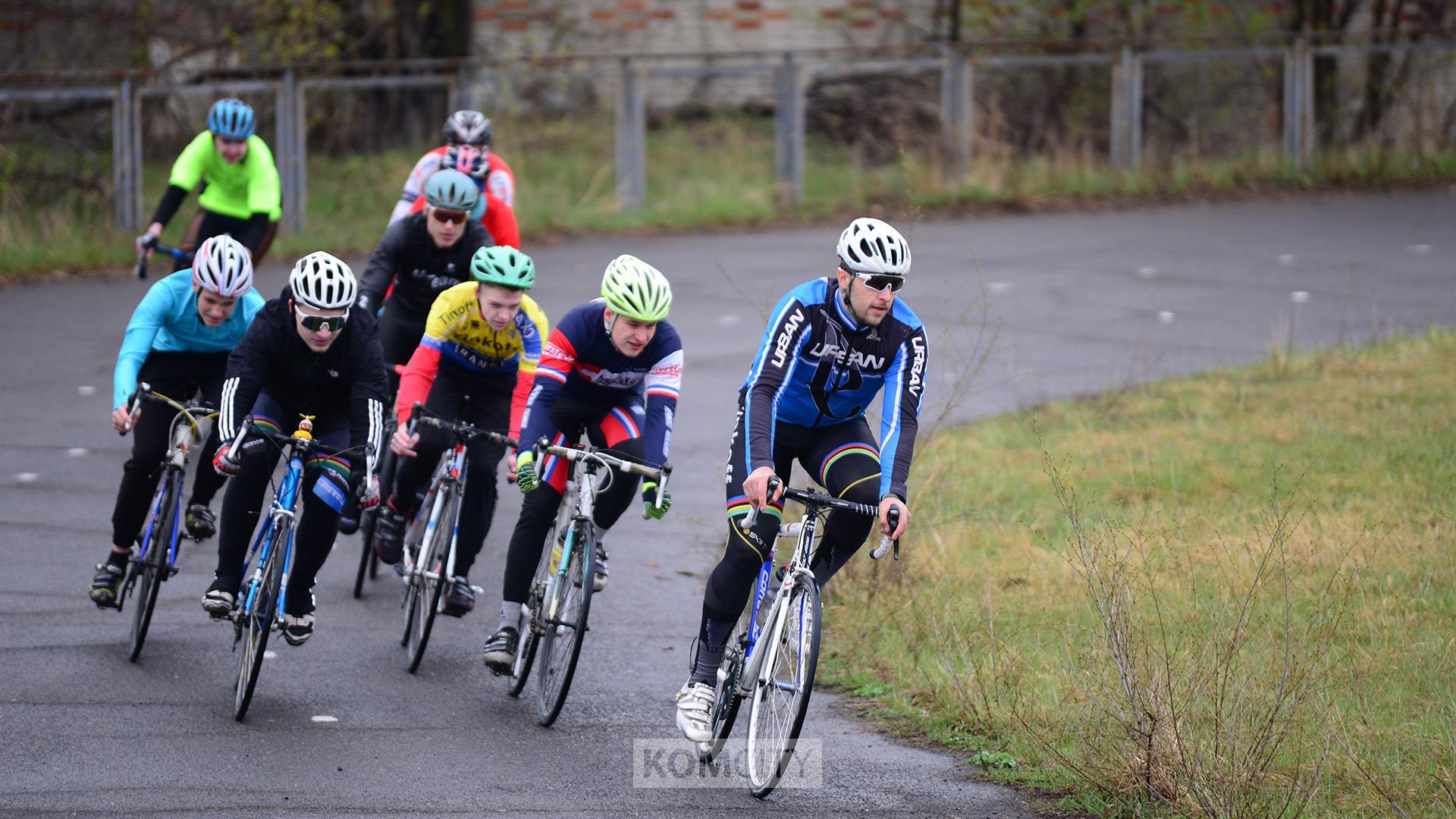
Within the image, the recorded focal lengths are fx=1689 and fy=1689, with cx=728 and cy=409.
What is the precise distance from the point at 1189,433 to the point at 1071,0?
16270mm

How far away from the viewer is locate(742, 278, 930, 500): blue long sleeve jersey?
6469mm

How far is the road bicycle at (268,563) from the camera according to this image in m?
6.96

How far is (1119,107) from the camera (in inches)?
953

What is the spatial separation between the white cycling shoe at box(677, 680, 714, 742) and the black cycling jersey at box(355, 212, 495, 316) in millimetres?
3502

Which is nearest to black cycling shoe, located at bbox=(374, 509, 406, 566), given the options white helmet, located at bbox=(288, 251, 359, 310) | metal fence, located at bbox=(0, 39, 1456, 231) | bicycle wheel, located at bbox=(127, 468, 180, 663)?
bicycle wheel, located at bbox=(127, 468, 180, 663)

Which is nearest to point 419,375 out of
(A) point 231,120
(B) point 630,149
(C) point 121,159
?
(A) point 231,120

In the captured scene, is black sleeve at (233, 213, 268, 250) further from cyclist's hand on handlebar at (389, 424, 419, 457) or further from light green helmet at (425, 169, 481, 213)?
cyclist's hand on handlebar at (389, 424, 419, 457)

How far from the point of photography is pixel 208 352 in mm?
8438

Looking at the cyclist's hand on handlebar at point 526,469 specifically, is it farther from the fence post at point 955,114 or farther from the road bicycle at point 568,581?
the fence post at point 955,114

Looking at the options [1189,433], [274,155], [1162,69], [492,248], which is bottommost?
[1189,433]

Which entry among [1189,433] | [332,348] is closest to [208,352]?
[332,348]

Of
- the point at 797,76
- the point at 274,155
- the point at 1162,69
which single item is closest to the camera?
the point at 274,155

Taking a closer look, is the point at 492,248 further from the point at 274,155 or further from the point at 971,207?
the point at 971,207

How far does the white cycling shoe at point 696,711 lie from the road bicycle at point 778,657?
0.18ft
